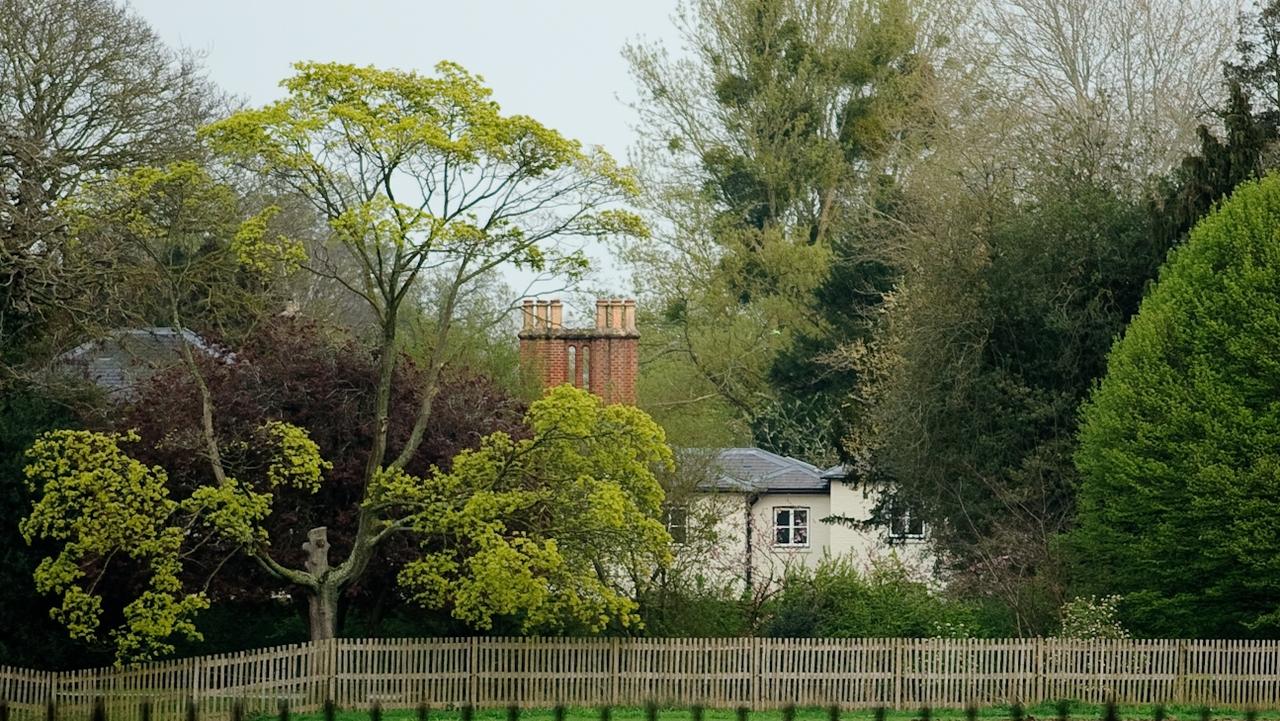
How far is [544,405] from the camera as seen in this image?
30625 mm

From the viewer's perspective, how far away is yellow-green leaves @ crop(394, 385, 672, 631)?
30.3 m

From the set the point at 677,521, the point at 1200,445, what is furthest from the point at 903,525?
the point at 1200,445

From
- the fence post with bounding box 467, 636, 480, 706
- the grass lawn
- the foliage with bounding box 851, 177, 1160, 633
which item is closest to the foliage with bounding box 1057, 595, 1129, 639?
the grass lawn

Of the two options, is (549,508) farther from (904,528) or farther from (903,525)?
(904,528)

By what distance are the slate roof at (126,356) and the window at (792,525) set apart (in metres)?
16.7

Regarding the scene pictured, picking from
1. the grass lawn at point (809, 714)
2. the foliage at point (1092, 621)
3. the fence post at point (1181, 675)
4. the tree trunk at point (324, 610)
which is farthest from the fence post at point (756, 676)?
the tree trunk at point (324, 610)

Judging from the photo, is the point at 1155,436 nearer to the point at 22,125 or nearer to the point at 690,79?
the point at 22,125

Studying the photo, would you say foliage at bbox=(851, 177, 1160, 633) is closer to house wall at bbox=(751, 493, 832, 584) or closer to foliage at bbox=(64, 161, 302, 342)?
house wall at bbox=(751, 493, 832, 584)

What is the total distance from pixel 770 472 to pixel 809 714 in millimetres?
20771

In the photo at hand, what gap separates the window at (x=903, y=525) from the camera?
4646cm

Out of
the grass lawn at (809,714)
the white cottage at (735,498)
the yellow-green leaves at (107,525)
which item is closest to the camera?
the yellow-green leaves at (107,525)

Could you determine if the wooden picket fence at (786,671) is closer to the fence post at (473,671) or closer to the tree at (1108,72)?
the fence post at (473,671)

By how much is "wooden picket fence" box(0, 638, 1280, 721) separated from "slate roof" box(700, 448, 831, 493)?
15063mm

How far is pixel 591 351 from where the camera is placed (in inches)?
1810
